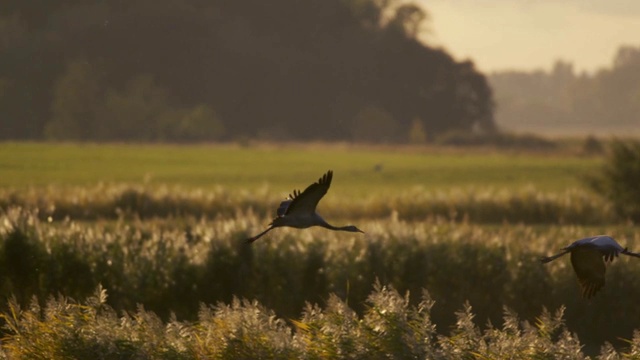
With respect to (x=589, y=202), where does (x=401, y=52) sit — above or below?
above

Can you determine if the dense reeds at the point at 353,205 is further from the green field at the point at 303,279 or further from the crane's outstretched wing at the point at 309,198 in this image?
the crane's outstretched wing at the point at 309,198

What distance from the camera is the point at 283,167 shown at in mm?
71938

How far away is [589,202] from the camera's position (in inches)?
1885

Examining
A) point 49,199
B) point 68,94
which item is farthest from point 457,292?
point 68,94

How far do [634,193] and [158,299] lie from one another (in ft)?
79.8

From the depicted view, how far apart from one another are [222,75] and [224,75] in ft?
0.62

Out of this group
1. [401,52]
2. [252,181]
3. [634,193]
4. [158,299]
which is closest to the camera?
[158,299]

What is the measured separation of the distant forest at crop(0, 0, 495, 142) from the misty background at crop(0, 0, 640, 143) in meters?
0.10

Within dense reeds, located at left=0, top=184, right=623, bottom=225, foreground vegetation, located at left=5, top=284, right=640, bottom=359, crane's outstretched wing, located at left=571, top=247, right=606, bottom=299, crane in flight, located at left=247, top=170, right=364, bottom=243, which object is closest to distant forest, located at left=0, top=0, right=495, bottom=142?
dense reeds, located at left=0, top=184, right=623, bottom=225

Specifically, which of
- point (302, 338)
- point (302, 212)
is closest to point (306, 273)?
point (302, 338)

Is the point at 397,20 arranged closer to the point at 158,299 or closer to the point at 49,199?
the point at 49,199

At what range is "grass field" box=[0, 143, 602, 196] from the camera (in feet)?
201

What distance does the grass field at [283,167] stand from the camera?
201 feet

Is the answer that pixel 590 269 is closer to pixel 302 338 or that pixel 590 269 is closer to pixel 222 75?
pixel 302 338
